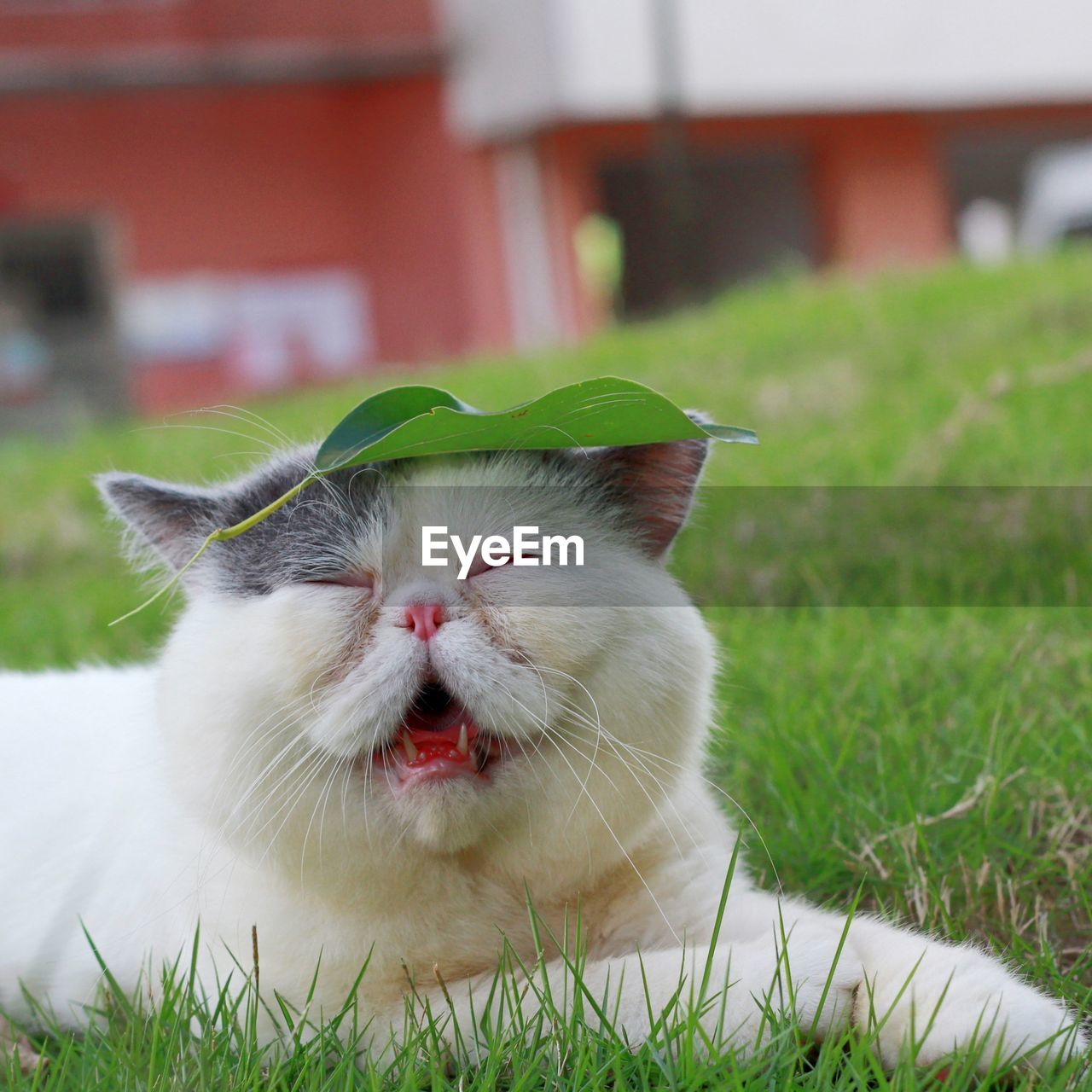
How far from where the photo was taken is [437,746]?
4.71 feet

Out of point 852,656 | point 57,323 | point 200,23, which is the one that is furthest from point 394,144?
point 852,656

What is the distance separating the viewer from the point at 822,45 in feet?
41.8

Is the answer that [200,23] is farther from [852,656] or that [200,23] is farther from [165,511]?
[165,511]

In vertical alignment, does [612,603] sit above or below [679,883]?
above

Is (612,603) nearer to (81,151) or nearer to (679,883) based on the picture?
(679,883)

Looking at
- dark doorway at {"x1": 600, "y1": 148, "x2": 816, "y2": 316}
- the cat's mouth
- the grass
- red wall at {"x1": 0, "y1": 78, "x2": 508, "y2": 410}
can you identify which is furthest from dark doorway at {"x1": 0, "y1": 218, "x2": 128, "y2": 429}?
the cat's mouth

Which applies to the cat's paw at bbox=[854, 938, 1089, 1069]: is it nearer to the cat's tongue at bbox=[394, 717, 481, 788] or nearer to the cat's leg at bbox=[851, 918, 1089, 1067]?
the cat's leg at bbox=[851, 918, 1089, 1067]

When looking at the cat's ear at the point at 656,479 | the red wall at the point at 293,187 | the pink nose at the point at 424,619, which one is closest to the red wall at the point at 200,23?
the red wall at the point at 293,187

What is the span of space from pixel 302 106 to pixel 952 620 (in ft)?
40.3

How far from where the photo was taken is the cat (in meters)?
1.41

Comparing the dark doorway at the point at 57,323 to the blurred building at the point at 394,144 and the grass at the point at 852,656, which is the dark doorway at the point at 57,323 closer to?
the blurred building at the point at 394,144

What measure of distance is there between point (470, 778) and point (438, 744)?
0.17ft

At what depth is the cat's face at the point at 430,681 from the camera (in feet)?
4.60

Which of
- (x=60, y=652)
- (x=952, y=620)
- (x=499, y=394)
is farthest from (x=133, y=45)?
(x=952, y=620)
